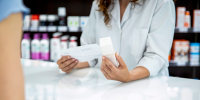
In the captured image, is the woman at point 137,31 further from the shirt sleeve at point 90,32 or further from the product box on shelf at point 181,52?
the product box on shelf at point 181,52

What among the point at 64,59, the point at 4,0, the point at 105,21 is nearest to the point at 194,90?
the point at 64,59

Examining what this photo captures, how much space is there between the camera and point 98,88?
1090 millimetres

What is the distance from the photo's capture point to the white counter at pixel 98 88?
3.23ft

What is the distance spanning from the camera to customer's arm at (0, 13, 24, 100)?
1.55 feet

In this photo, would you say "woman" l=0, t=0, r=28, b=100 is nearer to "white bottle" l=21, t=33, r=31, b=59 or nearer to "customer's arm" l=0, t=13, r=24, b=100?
"customer's arm" l=0, t=13, r=24, b=100

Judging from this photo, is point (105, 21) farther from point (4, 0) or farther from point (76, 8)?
point (76, 8)

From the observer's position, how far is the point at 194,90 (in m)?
1.08

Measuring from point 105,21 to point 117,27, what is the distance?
0.30 feet

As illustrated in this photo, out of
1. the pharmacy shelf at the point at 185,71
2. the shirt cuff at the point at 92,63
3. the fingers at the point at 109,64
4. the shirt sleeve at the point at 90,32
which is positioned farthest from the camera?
the pharmacy shelf at the point at 185,71

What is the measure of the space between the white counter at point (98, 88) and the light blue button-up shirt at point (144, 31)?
207 millimetres

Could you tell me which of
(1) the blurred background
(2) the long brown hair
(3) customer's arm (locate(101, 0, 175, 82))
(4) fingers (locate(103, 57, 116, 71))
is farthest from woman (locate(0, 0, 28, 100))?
(1) the blurred background

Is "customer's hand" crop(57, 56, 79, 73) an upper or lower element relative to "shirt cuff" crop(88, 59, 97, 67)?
upper

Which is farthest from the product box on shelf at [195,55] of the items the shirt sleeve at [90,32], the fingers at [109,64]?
the fingers at [109,64]

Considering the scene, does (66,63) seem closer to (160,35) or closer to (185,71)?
(160,35)
